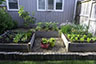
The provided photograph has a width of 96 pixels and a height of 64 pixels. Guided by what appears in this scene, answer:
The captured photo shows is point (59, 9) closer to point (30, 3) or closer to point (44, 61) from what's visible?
point (30, 3)

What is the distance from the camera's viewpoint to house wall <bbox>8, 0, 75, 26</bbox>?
251 inches

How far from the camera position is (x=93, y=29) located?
4.24 metres

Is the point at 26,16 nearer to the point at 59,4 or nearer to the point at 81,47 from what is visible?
the point at 59,4

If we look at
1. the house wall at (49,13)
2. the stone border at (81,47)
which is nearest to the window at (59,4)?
the house wall at (49,13)

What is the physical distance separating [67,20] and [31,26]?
9.84 feet

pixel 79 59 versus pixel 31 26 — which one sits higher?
pixel 31 26

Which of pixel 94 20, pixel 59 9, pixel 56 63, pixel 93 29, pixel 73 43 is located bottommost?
pixel 56 63

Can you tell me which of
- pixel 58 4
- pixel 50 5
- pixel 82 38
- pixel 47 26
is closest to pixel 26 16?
pixel 47 26

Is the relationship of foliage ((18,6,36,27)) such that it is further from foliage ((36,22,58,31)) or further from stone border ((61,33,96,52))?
stone border ((61,33,96,52))

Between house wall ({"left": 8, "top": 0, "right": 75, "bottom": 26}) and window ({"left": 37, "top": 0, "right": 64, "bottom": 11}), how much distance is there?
Result: 0.77 ft

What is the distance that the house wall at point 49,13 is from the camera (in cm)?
637

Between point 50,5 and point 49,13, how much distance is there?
62 centimetres

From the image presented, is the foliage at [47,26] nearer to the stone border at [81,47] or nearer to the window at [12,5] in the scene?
the stone border at [81,47]

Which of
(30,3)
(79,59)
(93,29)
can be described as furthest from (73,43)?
(30,3)
